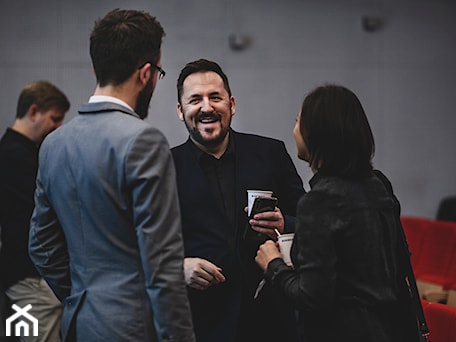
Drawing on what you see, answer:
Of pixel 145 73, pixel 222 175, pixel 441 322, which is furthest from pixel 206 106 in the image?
pixel 441 322

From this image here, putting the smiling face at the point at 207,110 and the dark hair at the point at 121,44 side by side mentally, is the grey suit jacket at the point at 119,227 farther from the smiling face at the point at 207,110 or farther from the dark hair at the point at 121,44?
the smiling face at the point at 207,110

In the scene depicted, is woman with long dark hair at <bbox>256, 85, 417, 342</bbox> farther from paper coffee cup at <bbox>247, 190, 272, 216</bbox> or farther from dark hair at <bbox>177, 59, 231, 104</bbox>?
dark hair at <bbox>177, 59, 231, 104</bbox>

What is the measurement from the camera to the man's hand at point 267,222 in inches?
83.5

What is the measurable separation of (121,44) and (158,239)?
0.57 m

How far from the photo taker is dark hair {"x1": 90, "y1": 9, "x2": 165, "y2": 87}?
1.70 metres

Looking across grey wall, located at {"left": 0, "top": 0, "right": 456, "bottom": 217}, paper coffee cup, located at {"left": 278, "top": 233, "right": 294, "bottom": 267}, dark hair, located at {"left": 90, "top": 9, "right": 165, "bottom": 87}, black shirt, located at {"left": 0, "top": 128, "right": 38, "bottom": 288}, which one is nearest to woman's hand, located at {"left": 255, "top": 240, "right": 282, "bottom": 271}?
paper coffee cup, located at {"left": 278, "top": 233, "right": 294, "bottom": 267}

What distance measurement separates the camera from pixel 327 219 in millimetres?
1653

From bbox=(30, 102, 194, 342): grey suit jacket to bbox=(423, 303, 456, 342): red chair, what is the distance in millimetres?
1068

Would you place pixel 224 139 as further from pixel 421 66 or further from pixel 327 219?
pixel 421 66

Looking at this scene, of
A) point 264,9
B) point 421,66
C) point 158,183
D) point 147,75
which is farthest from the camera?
point 421,66

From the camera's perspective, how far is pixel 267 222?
2.13 m

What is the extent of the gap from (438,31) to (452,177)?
68.1 inches

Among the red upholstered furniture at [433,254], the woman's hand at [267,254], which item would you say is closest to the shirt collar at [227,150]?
the woman's hand at [267,254]

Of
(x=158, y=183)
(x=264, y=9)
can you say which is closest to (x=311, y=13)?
(x=264, y=9)
